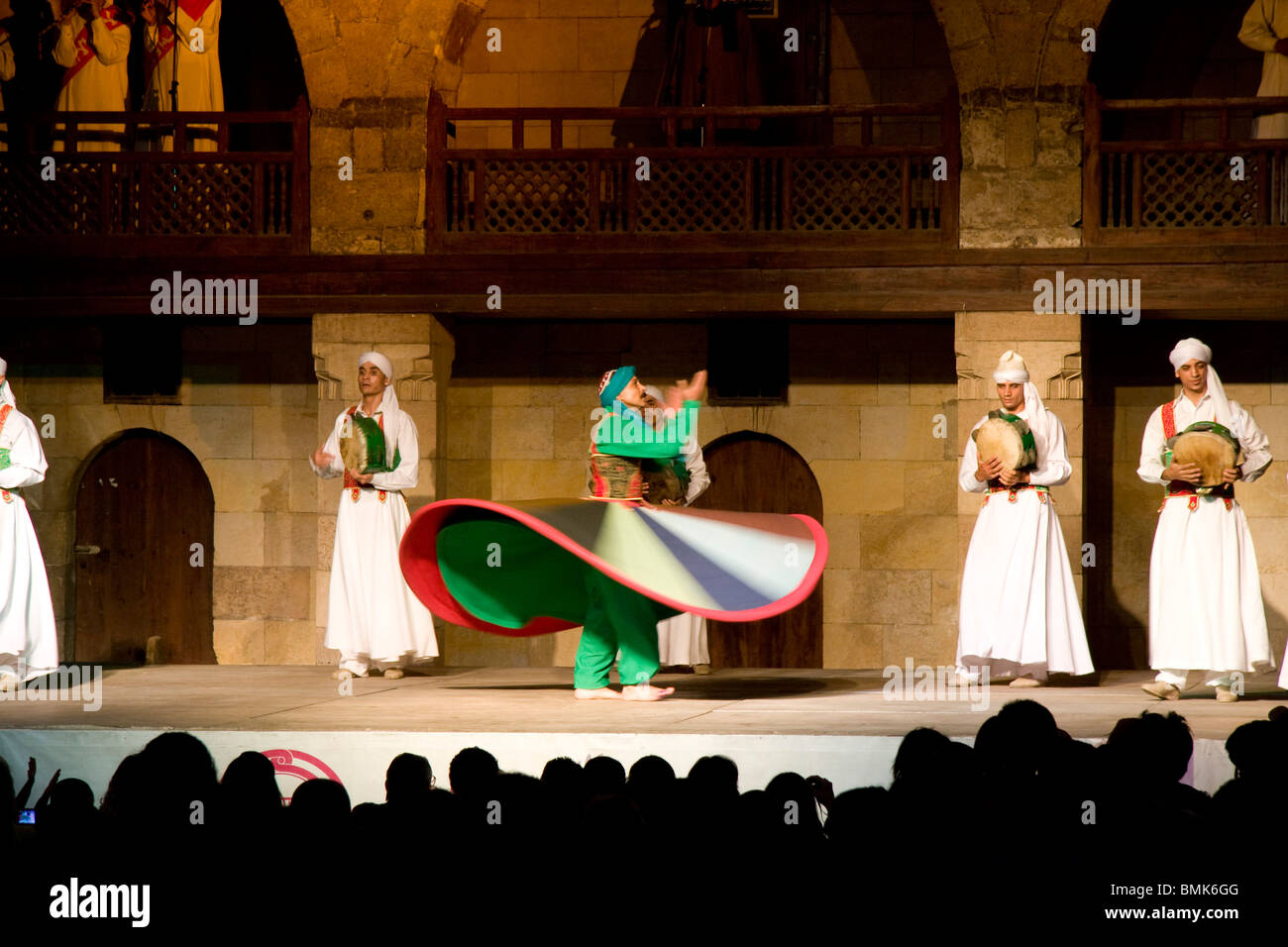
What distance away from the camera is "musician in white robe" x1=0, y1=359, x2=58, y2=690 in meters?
8.52

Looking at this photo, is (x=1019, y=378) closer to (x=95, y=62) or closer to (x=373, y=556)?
(x=373, y=556)

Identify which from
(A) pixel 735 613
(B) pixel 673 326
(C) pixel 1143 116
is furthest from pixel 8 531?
(C) pixel 1143 116

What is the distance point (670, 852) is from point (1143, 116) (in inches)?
399

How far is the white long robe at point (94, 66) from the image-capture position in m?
12.0

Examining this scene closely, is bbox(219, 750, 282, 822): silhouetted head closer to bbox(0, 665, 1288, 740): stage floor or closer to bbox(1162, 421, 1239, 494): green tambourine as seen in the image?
bbox(0, 665, 1288, 740): stage floor

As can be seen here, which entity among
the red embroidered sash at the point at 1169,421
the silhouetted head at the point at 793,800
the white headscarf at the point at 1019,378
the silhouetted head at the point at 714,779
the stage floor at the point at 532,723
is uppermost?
the white headscarf at the point at 1019,378

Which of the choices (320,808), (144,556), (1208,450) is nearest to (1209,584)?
(1208,450)

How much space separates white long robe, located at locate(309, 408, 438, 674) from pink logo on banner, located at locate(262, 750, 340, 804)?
2610 mm

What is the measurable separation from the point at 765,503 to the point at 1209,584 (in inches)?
189

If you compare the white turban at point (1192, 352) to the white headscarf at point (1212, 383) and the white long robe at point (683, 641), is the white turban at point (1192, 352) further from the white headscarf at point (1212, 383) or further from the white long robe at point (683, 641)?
the white long robe at point (683, 641)

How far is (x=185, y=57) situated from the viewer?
12.1m

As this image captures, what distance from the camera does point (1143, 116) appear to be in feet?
39.5

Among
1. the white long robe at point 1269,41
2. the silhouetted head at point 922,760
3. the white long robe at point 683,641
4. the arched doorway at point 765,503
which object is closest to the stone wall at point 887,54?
the white long robe at point 1269,41

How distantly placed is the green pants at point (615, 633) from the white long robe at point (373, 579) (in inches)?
59.8
